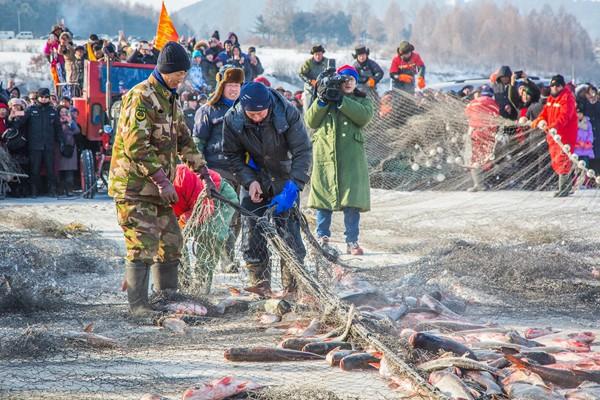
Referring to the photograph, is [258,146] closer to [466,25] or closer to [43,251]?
[43,251]

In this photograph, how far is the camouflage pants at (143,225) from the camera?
6.86m

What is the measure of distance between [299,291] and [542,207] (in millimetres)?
6444

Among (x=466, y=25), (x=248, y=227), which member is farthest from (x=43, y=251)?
(x=466, y=25)

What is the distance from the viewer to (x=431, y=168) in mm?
15398

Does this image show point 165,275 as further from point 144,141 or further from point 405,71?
point 405,71

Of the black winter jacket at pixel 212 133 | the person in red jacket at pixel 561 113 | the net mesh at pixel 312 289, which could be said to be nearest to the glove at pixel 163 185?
the net mesh at pixel 312 289

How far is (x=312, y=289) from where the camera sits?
634cm

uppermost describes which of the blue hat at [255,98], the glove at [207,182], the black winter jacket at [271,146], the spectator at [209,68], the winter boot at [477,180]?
the spectator at [209,68]

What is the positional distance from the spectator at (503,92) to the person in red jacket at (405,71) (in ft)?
4.62

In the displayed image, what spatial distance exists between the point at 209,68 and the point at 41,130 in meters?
5.00

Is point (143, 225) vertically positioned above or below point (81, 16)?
below

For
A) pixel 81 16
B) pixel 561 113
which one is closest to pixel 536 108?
pixel 561 113

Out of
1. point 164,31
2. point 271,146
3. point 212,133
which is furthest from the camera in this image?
point 164,31

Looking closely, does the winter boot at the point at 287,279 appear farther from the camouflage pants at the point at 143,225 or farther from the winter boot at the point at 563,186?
the winter boot at the point at 563,186
